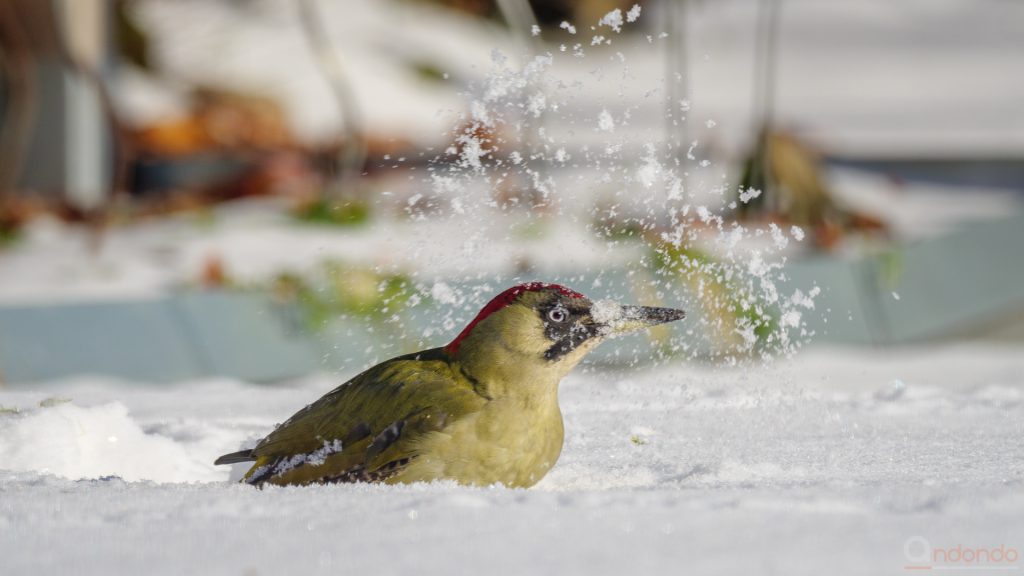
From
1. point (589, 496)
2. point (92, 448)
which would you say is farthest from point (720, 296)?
point (589, 496)

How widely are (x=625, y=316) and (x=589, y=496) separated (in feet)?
1.61

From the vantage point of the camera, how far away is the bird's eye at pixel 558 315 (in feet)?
7.18

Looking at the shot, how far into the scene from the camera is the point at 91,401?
2.94m

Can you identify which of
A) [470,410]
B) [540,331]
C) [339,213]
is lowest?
[470,410]

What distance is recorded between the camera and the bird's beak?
2193 millimetres

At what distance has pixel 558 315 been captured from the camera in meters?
2.19

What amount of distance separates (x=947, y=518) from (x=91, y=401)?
1.98 metres

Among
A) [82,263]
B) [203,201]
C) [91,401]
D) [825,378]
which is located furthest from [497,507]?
[203,201]

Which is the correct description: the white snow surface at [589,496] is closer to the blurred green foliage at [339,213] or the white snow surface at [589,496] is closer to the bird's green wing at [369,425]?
the bird's green wing at [369,425]

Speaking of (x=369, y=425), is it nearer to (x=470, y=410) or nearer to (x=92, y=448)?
(x=470, y=410)

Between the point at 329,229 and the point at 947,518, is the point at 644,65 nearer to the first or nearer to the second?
the point at 329,229

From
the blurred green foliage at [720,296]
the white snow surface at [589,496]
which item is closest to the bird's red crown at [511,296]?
the white snow surface at [589,496]

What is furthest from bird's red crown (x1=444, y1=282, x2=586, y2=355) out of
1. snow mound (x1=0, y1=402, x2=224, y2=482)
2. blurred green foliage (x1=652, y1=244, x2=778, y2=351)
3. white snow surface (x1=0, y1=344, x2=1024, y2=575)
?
blurred green foliage (x1=652, y1=244, x2=778, y2=351)

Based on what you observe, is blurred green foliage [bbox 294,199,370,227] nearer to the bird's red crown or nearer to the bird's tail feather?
the bird's tail feather
